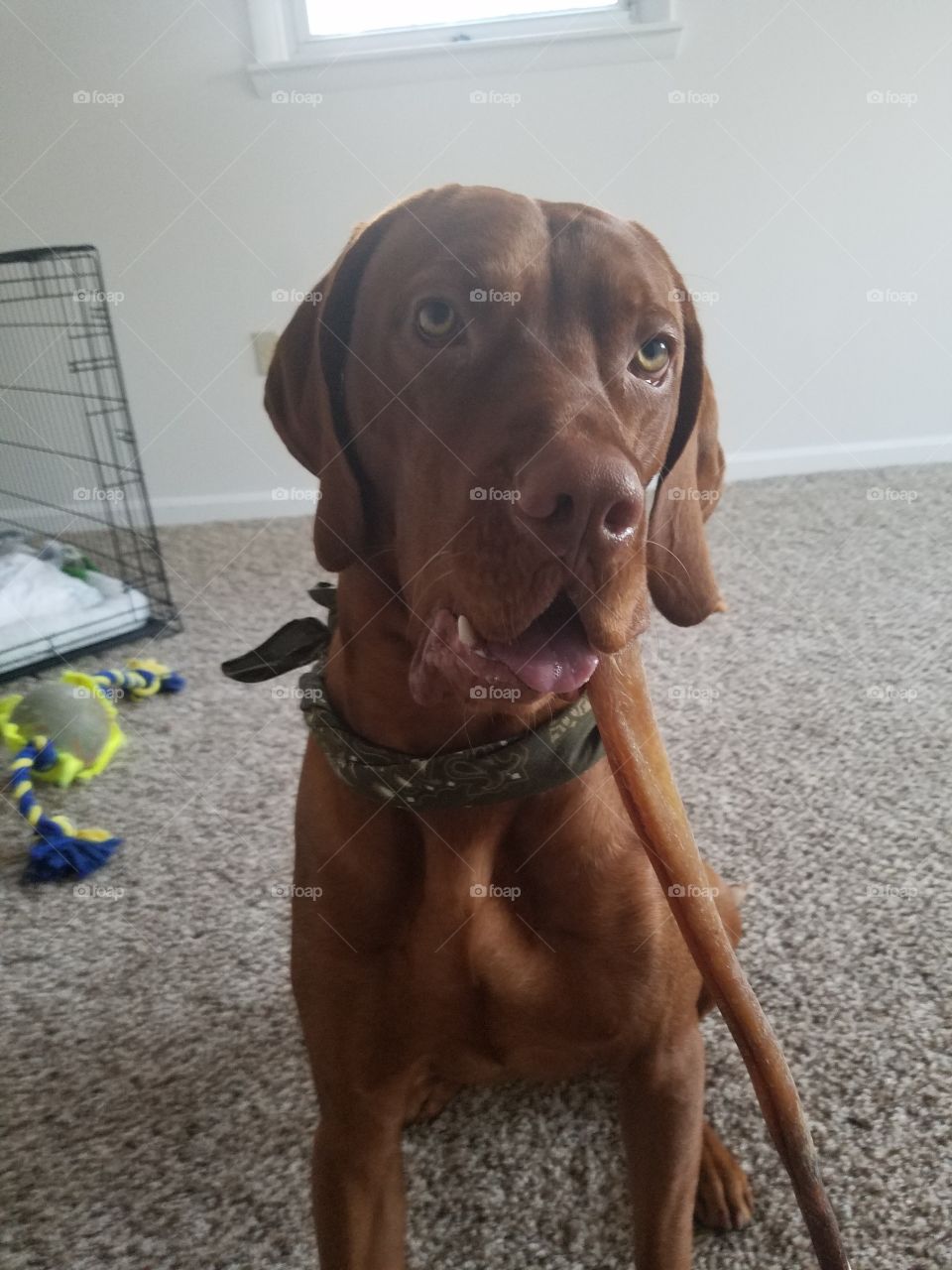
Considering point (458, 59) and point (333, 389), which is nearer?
point (333, 389)

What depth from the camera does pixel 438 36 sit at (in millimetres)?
3189

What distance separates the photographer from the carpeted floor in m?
1.19

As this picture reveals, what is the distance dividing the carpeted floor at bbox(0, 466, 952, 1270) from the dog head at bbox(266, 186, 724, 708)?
67cm

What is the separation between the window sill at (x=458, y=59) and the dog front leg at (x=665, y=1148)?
3.10m

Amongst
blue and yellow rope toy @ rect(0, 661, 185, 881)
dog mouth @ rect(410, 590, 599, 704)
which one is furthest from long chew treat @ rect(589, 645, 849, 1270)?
blue and yellow rope toy @ rect(0, 661, 185, 881)

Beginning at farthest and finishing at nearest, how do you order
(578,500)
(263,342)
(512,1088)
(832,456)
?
(832,456) < (263,342) < (512,1088) < (578,500)

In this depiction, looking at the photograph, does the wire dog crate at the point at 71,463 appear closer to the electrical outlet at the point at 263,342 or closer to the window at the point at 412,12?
the electrical outlet at the point at 263,342

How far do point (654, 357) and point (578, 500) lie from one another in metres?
0.34

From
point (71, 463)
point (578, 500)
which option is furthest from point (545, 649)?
point (71, 463)

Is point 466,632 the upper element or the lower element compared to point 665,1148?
upper

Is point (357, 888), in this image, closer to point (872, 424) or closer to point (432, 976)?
point (432, 976)

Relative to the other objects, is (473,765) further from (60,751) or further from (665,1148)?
(60,751)

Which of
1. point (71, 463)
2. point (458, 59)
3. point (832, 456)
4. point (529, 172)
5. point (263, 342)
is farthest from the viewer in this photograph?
point (832, 456)

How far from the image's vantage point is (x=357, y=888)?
1025 mm
